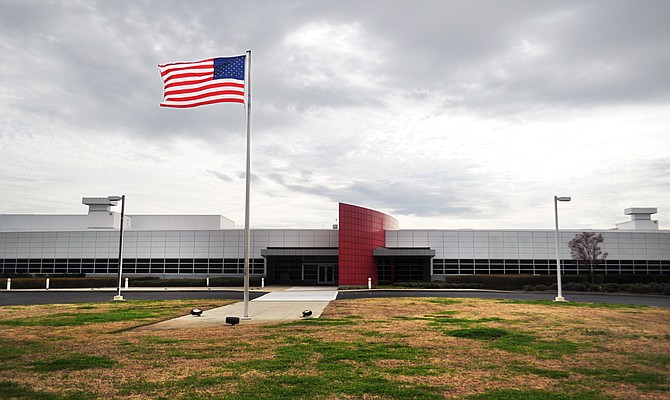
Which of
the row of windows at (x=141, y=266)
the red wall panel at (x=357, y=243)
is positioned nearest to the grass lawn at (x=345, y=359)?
the red wall panel at (x=357, y=243)

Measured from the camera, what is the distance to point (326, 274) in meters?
56.4

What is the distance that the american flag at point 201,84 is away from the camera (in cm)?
1964

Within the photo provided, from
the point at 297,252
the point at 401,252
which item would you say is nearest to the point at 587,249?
the point at 401,252

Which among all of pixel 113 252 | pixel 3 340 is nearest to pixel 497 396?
pixel 3 340

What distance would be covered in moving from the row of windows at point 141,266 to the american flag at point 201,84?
127 ft

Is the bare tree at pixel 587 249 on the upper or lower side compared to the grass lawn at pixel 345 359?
upper

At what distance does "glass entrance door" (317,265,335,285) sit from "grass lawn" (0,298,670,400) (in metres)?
37.7

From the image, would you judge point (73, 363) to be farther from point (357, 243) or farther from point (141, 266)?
point (141, 266)

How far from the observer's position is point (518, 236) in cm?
5731

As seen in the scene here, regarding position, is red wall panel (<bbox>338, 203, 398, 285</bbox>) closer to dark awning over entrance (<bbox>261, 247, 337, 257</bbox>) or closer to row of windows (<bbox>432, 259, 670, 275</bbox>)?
dark awning over entrance (<bbox>261, 247, 337, 257</bbox>)

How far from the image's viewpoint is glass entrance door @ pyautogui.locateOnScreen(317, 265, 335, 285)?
2219 inches

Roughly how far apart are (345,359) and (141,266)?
51673 mm

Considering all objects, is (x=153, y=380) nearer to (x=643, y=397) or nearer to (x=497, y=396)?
(x=497, y=396)

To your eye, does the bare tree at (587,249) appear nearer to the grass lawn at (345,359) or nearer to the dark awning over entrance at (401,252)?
the dark awning over entrance at (401,252)
